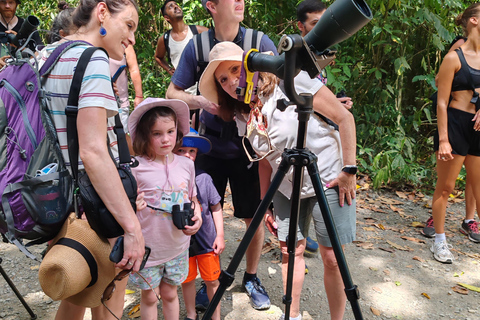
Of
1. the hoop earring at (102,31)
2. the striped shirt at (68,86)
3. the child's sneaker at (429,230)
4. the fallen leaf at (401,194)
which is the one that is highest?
the hoop earring at (102,31)

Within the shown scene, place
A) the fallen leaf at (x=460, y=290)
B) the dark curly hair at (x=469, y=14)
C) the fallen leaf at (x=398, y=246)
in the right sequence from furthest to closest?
the fallen leaf at (x=398, y=246) → the dark curly hair at (x=469, y=14) → the fallen leaf at (x=460, y=290)

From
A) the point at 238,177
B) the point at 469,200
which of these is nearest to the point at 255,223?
the point at 238,177

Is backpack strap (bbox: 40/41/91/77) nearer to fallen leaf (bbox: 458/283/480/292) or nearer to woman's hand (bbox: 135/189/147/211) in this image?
woman's hand (bbox: 135/189/147/211)

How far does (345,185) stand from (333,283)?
0.55 m

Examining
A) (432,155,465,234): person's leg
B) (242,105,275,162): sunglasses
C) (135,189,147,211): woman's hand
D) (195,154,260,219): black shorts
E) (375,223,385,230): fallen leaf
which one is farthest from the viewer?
(375,223,385,230): fallen leaf

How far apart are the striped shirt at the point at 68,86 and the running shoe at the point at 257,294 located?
1.85 meters

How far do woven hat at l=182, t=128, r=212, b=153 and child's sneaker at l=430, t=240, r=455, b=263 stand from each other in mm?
2428

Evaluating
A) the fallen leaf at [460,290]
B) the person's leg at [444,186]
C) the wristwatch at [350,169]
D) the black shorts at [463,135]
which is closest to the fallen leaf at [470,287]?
the fallen leaf at [460,290]

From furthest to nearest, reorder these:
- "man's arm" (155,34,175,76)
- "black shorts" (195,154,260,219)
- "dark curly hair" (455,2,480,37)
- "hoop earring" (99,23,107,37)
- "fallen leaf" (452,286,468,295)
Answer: "man's arm" (155,34,175,76)
"dark curly hair" (455,2,480,37)
"fallen leaf" (452,286,468,295)
"black shorts" (195,154,260,219)
"hoop earring" (99,23,107,37)

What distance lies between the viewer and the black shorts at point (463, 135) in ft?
12.8

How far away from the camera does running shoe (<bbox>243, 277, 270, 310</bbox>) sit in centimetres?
297

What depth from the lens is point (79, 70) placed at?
1556mm

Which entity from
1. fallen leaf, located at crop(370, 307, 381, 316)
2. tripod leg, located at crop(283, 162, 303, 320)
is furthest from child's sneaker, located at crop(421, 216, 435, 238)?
tripod leg, located at crop(283, 162, 303, 320)

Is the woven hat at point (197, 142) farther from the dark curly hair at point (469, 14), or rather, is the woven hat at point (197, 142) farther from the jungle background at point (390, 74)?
the jungle background at point (390, 74)
